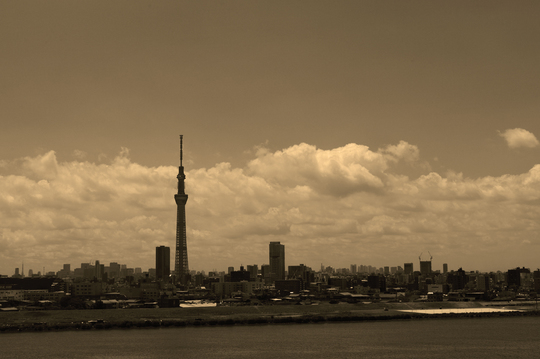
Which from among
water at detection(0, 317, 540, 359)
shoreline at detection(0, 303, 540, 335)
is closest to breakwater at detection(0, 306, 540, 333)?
shoreline at detection(0, 303, 540, 335)

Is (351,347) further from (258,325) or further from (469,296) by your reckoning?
(469,296)

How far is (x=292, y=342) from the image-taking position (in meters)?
82.4

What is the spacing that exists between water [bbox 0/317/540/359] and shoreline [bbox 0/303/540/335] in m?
5.58

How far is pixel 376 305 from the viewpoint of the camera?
16188 cm

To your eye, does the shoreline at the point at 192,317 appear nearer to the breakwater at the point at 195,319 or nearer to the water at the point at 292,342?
the breakwater at the point at 195,319

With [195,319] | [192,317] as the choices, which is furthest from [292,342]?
[192,317]

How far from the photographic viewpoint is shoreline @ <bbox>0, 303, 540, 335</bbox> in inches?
4104

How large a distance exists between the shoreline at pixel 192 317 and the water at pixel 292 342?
5.58 metres

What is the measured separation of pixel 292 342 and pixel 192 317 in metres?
44.7

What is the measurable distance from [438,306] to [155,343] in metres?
96.1

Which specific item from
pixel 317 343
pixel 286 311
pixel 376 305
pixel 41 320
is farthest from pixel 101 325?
pixel 376 305

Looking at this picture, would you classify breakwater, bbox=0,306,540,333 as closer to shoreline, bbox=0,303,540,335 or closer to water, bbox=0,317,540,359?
shoreline, bbox=0,303,540,335

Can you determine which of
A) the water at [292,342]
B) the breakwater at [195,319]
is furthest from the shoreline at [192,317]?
the water at [292,342]

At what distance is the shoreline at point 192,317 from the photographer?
342 ft
